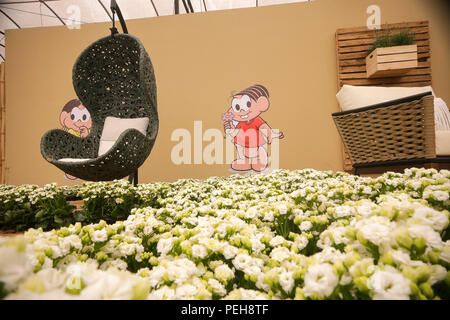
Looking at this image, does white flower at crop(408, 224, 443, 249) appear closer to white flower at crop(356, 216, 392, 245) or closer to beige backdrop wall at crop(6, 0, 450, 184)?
white flower at crop(356, 216, 392, 245)

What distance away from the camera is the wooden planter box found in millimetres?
3631

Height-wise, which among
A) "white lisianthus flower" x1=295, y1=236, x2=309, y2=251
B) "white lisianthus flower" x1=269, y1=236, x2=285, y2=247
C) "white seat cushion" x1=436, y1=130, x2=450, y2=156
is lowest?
"white lisianthus flower" x1=295, y1=236, x2=309, y2=251

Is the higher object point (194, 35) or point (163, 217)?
point (194, 35)

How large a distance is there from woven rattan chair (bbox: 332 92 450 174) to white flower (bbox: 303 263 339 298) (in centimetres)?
194

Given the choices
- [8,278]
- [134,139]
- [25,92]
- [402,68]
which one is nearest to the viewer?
[8,278]

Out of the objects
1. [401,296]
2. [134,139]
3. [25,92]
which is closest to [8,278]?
[401,296]

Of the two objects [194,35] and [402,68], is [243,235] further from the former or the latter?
[194,35]

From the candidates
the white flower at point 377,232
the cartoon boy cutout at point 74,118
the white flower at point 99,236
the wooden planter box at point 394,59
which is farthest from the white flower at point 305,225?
the cartoon boy cutout at point 74,118

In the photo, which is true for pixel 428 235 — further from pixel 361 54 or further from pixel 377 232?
pixel 361 54

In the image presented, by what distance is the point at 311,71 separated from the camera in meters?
4.32

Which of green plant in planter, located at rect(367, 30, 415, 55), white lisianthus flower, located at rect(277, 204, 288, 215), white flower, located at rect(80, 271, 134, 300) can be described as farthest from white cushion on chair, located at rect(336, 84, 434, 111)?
white flower, located at rect(80, 271, 134, 300)

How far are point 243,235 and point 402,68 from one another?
167 inches

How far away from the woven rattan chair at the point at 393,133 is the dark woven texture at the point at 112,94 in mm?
1931

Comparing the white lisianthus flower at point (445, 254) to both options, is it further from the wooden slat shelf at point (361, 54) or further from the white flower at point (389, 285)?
the wooden slat shelf at point (361, 54)
